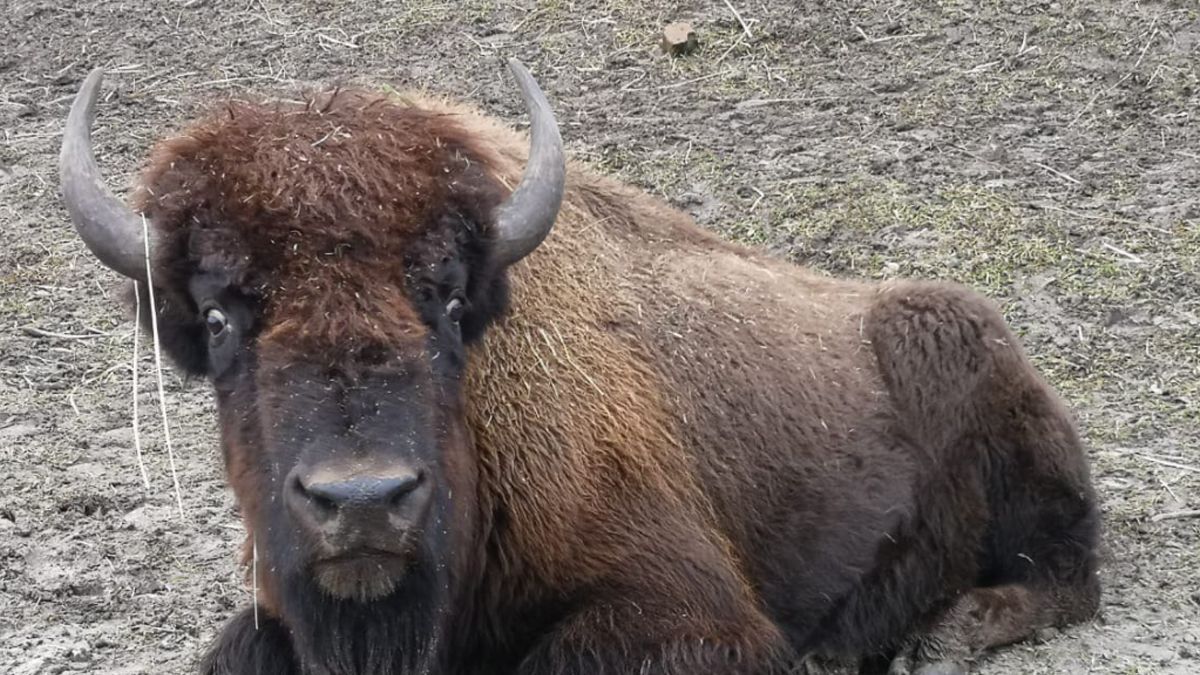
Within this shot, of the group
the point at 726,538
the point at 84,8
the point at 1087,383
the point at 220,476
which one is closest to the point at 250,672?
the point at 726,538

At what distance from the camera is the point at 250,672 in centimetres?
477

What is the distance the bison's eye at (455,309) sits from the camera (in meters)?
4.31

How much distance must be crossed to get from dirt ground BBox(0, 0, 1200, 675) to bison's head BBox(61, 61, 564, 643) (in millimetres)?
1548

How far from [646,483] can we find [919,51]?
611cm

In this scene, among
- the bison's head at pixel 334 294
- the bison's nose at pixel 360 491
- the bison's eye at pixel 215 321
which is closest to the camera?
the bison's nose at pixel 360 491

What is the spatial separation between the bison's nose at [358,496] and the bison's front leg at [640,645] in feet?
3.12

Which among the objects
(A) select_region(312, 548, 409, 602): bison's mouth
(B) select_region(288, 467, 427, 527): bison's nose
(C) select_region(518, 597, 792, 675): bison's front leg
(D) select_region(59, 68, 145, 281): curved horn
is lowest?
(C) select_region(518, 597, 792, 675): bison's front leg

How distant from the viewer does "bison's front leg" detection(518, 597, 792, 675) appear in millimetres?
4688

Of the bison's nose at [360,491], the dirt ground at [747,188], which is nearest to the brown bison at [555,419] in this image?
the bison's nose at [360,491]

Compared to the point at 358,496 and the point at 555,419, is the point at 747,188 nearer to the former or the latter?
the point at 555,419

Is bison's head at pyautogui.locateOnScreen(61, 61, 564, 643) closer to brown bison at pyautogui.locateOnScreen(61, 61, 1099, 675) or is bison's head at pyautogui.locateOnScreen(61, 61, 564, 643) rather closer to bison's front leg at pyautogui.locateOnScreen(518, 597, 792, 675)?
brown bison at pyautogui.locateOnScreen(61, 61, 1099, 675)

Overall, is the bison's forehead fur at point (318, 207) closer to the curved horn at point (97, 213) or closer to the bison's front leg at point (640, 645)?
the curved horn at point (97, 213)

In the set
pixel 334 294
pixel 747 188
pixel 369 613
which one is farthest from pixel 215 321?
pixel 747 188

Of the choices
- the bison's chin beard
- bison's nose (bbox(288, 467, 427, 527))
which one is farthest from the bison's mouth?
bison's nose (bbox(288, 467, 427, 527))
